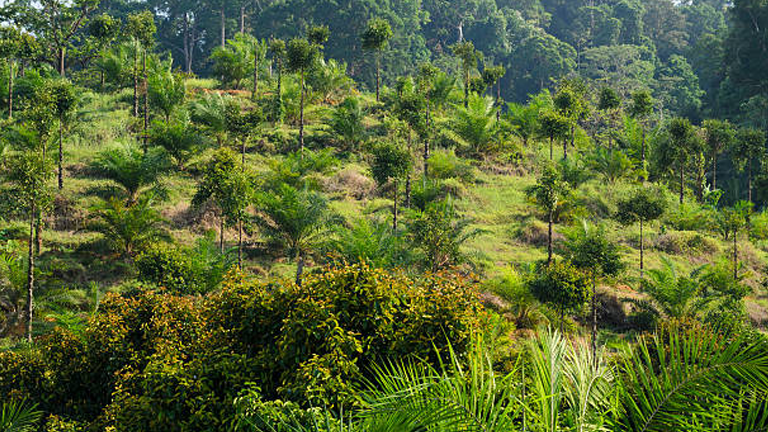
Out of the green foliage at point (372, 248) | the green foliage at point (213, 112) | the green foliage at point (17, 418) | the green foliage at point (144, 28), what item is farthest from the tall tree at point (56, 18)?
the green foliage at point (17, 418)

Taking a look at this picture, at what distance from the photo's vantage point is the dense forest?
14.3 feet

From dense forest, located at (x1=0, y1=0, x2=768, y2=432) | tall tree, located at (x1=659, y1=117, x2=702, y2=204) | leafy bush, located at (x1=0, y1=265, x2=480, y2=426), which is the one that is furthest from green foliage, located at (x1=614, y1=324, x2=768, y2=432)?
tall tree, located at (x1=659, y1=117, x2=702, y2=204)

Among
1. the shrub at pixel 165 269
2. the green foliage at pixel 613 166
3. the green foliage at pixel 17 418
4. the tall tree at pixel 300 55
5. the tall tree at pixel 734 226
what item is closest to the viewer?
the green foliage at pixel 17 418

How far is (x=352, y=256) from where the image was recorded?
1385 centimetres

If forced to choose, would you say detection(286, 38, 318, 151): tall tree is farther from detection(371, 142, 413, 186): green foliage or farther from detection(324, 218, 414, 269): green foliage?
detection(324, 218, 414, 269): green foliage

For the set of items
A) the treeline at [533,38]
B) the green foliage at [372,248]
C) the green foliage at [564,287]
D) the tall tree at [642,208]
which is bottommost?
the green foliage at [564,287]

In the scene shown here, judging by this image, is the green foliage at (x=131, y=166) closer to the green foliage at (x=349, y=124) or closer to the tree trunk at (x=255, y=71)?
the green foliage at (x=349, y=124)

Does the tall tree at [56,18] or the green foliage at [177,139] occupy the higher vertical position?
the tall tree at [56,18]

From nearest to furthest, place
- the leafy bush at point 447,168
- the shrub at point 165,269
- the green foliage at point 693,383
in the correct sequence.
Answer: the green foliage at point 693,383 → the shrub at point 165,269 → the leafy bush at point 447,168

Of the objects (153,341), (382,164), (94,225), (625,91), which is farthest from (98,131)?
(625,91)

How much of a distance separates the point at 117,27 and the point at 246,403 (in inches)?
927

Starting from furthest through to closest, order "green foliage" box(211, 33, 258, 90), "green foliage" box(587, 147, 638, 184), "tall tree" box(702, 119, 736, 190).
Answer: "tall tree" box(702, 119, 736, 190), "green foliage" box(211, 33, 258, 90), "green foliage" box(587, 147, 638, 184)

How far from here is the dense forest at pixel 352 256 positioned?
4359 millimetres

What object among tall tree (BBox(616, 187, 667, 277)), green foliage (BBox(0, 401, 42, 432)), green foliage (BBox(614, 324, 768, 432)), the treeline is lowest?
green foliage (BBox(0, 401, 42, 432))
